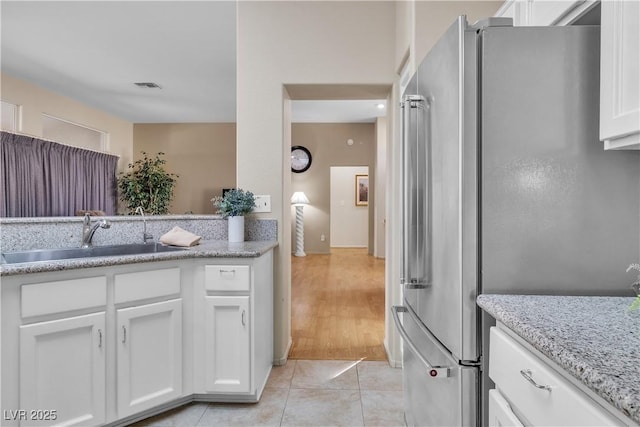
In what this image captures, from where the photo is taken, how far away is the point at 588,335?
72 centimetres

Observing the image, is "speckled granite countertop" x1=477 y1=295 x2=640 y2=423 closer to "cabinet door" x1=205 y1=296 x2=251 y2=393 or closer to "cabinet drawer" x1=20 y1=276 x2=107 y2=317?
"cabinet door" x1=205 y1=296 x2=251 y2=393

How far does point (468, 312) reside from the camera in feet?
3.49

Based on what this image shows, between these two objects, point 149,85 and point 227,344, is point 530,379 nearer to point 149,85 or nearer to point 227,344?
point 227,344

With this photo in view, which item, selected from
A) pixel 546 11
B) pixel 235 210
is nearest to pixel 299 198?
pixel 235 210

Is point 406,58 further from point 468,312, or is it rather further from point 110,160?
point 110,160

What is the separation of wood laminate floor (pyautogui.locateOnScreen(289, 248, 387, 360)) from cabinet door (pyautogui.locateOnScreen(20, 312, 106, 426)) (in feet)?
4.47

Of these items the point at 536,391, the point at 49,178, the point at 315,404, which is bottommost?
the point at 315,404

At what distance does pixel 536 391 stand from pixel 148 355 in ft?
5.55

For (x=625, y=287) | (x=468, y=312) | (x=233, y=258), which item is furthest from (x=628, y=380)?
(x=233, y=258)

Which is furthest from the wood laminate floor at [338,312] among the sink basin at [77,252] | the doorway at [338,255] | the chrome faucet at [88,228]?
the chrome faucet at [88,228]

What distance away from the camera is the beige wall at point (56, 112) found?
481 cm

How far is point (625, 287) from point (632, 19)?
713 millimetres

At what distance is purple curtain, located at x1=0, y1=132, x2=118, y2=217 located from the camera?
13.4ft

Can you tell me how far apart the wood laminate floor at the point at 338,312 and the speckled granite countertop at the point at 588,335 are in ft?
6.18
